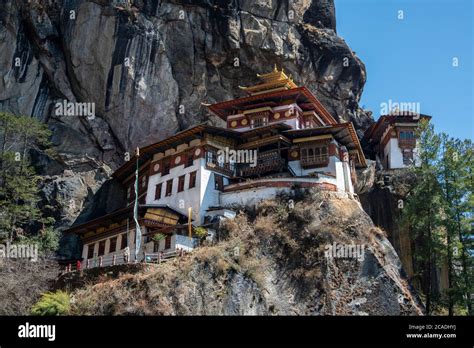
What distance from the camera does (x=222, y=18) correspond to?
6350 centimetres

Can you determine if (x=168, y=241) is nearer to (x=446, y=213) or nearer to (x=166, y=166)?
(x=166, y=166)

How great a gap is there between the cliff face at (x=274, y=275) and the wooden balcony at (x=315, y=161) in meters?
4.30

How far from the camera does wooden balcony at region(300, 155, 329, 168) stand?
1956 inches

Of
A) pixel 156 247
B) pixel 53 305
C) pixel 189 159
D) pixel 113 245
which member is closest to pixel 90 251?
pixel 113 245

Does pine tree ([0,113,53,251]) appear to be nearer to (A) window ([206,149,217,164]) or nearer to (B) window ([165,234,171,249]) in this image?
(B) window ([165,234,171,249])

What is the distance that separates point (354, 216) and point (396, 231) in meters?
13.5

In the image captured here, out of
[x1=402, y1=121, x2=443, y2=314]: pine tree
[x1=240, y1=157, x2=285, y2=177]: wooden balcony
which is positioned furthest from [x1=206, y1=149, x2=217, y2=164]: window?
[x1=402, y1=121, x2=443, y2=314]: pine tree

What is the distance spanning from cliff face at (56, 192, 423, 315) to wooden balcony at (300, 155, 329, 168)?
430 centimetres

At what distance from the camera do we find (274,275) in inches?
1583

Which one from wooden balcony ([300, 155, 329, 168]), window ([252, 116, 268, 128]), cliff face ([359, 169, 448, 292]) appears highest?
window ([252, 116, 268, 128])

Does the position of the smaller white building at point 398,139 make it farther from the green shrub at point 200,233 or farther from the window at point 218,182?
the green shrub at point 200,233

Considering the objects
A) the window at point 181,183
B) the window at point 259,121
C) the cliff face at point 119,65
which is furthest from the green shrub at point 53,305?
the window at point 259,121
